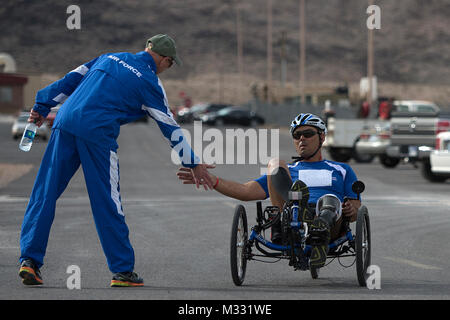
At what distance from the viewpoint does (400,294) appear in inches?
327

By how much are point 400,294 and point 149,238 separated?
4.69m

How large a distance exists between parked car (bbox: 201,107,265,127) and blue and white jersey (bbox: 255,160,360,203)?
217 feet

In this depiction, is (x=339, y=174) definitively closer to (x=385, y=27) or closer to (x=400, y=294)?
(x=400, y=294)

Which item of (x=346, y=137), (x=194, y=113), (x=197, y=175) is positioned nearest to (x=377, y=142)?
(x=346, y=137)

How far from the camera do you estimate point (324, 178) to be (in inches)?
360

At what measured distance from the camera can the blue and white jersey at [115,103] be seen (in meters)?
8.38

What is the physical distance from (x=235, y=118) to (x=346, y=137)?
153ft

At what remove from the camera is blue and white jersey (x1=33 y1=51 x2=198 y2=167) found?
27.5ft

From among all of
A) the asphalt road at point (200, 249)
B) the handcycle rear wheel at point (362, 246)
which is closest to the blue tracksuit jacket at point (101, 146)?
the asphalt road at point (200, 249)

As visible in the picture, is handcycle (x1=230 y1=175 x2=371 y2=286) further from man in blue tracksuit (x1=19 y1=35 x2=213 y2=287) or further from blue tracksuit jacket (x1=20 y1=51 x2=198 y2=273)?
blue tracksuit jacket (x1=20 y1=51 x2=198 y2=273)

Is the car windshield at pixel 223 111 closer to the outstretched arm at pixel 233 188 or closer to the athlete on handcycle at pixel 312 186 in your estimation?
the athlete on handcycle at pixel 312 186

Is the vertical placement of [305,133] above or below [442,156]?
below

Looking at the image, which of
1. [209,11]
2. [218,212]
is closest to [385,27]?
[209,11]

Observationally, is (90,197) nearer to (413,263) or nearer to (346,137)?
(413,263)
